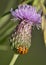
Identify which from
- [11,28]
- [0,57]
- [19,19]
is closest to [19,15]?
[19,19]

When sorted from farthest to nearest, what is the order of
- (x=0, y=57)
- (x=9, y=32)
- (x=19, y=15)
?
(x=0, y=57) → (x=9, y=32) → (x=19, y=15)

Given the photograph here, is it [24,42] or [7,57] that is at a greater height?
[24,42]

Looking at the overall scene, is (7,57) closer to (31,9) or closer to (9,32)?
(9,32)

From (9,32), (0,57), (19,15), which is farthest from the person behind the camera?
(0,57)

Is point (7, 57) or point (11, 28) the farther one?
point (7, 57)
